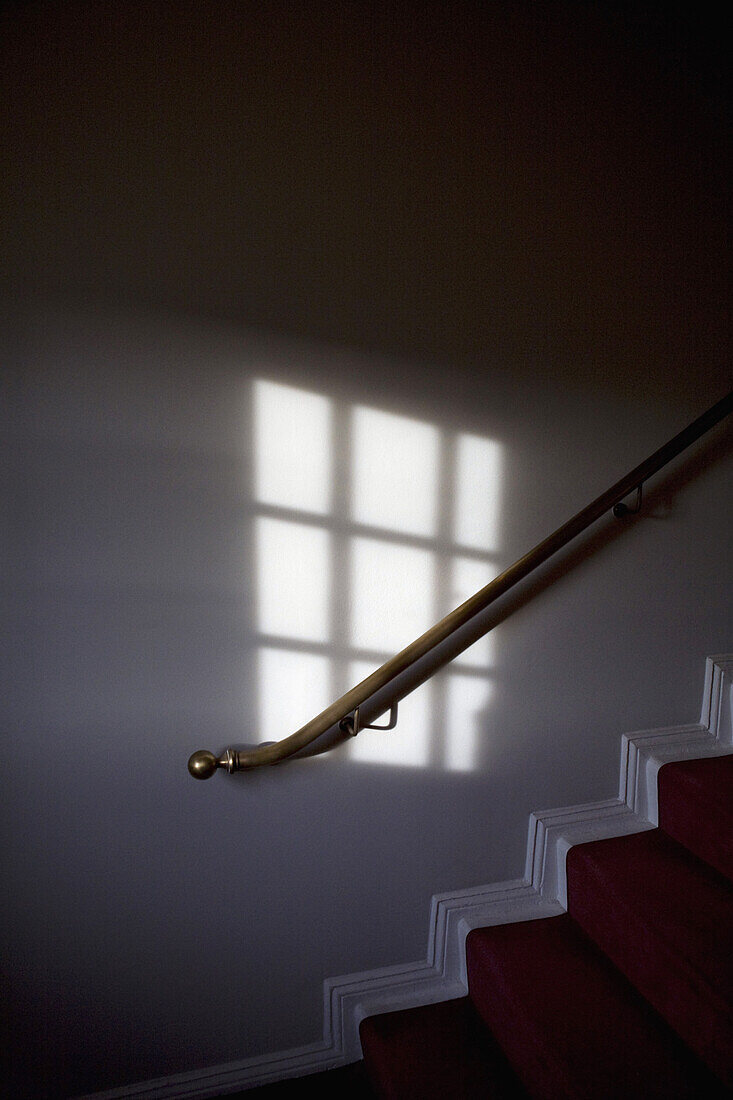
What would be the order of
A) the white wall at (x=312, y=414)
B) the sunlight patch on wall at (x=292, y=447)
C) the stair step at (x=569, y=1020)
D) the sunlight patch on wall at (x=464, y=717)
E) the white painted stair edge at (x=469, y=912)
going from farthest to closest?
1. the sunlight patch on wall at (x=464, y=717)
2. the white painted stair edge at (x=469, y=912)
3. the sunlight patch on wall at (x=292, y=447)
4. the white wall at (x=312, y=414)
5. the stair step at (x=569, y=1020)

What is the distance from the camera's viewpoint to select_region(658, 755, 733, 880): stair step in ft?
5.09

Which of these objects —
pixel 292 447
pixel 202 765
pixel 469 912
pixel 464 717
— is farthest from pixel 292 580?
pixel 469 912

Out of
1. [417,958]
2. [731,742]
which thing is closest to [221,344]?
[417,958]

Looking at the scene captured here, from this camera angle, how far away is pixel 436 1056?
1422 millimetres

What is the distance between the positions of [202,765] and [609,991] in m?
1.01

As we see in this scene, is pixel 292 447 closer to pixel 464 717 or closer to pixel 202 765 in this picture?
pixel 202 765

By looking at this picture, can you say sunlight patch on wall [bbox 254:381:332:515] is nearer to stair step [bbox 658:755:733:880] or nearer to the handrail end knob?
the handrail end knob

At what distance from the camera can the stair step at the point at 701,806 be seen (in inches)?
61.1

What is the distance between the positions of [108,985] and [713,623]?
186cm

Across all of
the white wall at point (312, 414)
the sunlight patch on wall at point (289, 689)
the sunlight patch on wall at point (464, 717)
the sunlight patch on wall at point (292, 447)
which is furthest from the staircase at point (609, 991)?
the sunlight patch on wall at point (292, 447)

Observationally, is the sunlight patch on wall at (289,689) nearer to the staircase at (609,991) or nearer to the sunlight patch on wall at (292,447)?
the sunlight patch on wall at (292,447)

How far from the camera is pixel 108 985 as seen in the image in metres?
1.41

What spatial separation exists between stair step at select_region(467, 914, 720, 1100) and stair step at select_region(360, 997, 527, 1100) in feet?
0.13

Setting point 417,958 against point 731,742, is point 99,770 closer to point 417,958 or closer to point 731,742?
point 417,958
